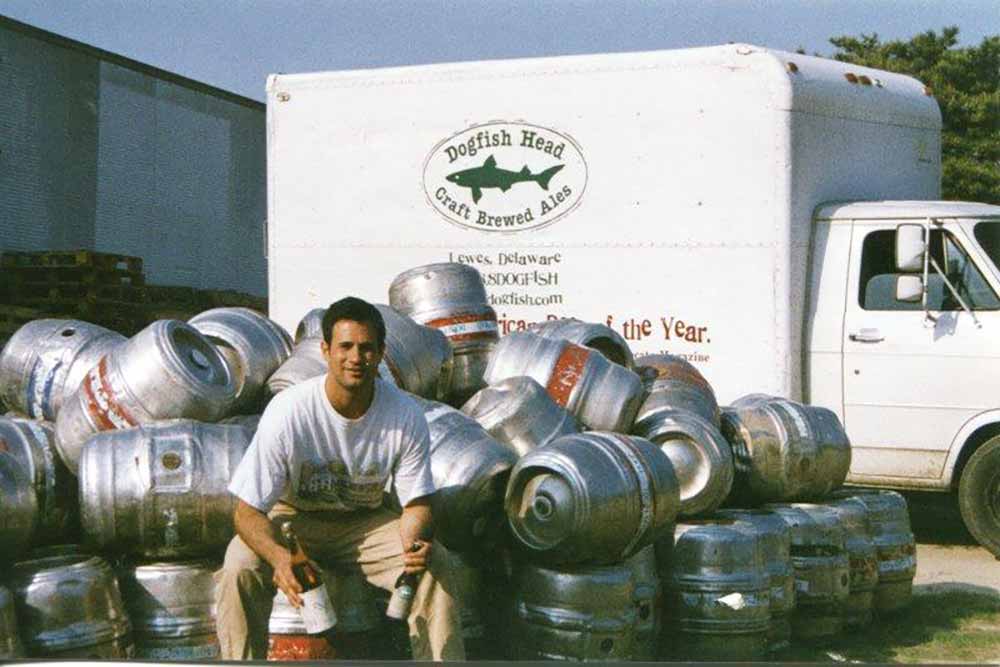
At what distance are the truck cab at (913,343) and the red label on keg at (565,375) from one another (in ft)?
10.9

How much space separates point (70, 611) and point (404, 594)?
1.29 m

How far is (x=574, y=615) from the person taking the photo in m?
5.78

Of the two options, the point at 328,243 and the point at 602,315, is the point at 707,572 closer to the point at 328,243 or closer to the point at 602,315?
the point at 602,315

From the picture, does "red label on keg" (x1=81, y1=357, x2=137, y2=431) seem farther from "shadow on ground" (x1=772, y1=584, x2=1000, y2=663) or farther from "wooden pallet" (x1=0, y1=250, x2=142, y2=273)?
"wooden pallet" (x1=0, y1=250, x2=142, y2=273)

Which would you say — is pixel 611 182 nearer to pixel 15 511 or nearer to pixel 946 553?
pixel 946 553

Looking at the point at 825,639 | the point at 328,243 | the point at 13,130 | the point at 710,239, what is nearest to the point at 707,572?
the point at 825,639

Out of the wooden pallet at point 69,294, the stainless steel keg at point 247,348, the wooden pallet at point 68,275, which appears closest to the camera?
the stainless steel keg at point 247,348

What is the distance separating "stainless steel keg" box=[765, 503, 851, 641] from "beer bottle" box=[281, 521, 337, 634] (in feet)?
9.91

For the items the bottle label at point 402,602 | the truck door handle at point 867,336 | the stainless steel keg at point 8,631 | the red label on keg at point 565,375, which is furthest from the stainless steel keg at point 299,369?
the truck door handle at point 867,336

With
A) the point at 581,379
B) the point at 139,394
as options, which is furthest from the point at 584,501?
the point at 139,394

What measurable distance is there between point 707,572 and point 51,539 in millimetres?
2932

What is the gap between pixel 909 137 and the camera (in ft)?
36.2

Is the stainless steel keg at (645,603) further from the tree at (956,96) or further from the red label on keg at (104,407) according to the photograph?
the tree at (956,96)

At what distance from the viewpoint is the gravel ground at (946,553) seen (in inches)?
349
